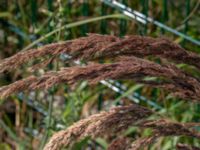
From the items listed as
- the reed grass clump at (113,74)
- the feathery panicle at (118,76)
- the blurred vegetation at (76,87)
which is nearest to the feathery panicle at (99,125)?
the reed grass clump at (113,74)

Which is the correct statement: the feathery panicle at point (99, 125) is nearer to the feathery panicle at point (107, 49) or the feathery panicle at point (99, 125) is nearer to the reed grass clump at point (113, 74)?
the reed grass clump at point (113, 74)

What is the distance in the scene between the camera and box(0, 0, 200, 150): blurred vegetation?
4.16 meters

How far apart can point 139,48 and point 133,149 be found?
309 mm

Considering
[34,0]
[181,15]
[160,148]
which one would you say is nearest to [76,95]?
[160,148]

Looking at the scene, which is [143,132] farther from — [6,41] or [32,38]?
[6,41]

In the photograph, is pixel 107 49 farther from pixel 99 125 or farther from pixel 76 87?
pixel 76 87

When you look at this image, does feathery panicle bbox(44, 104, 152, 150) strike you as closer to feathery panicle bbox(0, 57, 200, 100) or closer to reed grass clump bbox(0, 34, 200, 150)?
reed grass clump bbox(0, 34, 200, 150)

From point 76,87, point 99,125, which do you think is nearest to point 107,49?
point 99,125

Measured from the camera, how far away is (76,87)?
14.0ft

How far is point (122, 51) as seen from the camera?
2586mm

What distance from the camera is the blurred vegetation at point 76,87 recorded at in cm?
416

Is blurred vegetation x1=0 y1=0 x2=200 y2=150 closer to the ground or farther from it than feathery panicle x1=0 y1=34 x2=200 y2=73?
closer to the ground

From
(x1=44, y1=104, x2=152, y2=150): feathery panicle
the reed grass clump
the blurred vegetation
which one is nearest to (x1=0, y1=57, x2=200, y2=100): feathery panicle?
the reed grass clump

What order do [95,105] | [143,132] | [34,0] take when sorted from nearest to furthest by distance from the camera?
[143,132] → [34,0] → [95,105]
